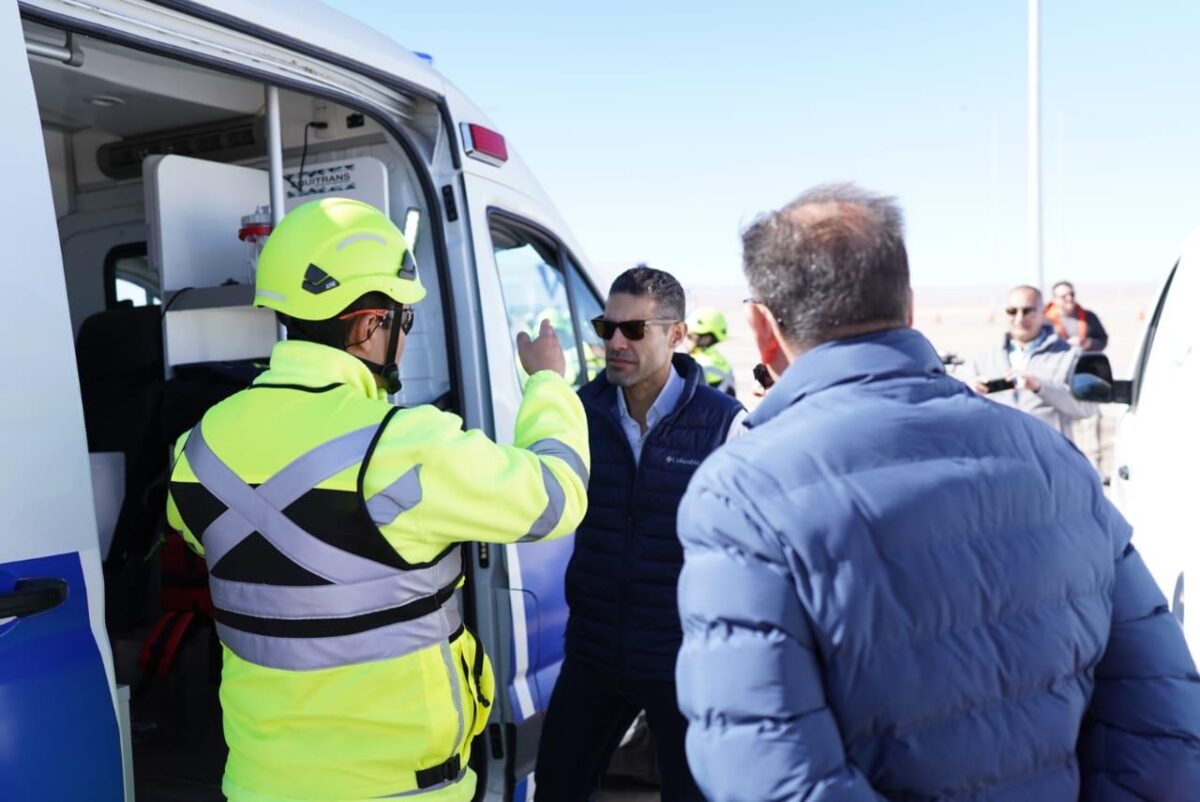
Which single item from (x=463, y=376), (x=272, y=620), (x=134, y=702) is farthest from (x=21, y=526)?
(x=134, y=702)

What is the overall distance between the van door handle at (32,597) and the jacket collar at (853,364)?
125 centimetres

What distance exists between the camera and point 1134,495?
3.46 meters

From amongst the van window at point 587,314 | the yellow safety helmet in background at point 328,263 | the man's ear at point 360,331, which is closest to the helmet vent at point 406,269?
the yellow safety helmet in background at point 328,263

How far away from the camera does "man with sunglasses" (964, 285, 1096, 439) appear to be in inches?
251

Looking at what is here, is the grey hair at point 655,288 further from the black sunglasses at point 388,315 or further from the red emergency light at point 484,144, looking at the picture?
the black sunglasses at point 388,315

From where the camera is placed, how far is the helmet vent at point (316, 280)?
202 cm

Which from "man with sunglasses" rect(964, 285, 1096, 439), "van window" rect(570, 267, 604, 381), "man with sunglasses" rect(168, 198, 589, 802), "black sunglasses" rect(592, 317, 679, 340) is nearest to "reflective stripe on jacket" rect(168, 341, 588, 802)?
"man with sunglasses" rect(168, 198, 589, 802)

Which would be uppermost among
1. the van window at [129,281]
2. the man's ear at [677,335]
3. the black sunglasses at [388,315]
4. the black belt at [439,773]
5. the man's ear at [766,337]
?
the van window at [129,281]

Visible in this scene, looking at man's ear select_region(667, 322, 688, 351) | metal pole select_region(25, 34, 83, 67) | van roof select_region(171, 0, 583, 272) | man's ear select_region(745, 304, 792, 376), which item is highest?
metal pole select_region(25, 34, 83, 67)

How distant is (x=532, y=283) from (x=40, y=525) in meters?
2.30

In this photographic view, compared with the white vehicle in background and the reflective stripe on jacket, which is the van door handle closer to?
the reflective stripe on jacket

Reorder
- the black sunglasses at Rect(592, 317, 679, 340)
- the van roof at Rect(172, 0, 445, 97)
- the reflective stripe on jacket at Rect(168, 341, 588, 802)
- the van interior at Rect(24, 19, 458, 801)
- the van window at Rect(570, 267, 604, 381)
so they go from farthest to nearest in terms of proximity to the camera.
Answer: the van window at Rect(570, 267, 604, 381), the van interior at Rect(24, 19, 458, 801), the black sunglasses at Rect(592, 317, 679, 340), the van roof at Rect(172, 0, 445, 97), the reflective stripe on jacket at Rect(168, 341, 588, 802)

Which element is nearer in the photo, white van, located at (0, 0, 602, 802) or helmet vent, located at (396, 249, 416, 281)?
helmet vent, located at (396, 249, 416, 281)

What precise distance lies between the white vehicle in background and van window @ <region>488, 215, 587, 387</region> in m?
1.90
